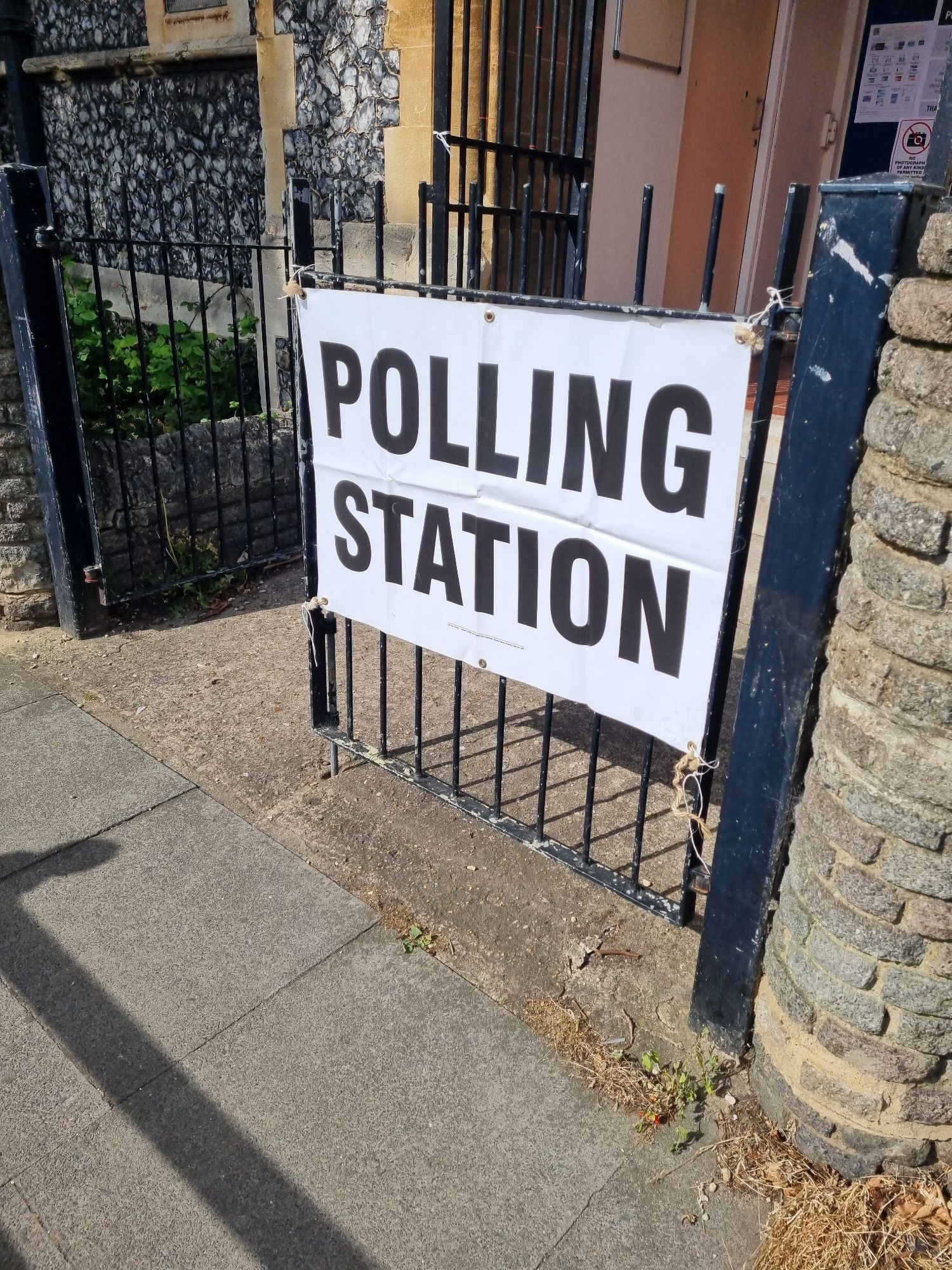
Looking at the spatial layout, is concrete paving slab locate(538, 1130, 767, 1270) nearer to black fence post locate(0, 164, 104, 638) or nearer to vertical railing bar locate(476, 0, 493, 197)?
black fence post locate(0, 164, 104, 638)

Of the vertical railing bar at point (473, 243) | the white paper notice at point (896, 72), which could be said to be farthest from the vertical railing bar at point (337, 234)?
the white paper notice at point (896, 72)

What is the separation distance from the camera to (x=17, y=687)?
4133 mm

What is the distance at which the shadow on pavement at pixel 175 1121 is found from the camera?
1.96 m

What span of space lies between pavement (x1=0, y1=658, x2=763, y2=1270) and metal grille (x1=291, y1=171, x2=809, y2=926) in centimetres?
48

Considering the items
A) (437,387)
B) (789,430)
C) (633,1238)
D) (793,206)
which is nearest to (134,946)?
(633,1238)

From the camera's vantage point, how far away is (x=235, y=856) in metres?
3.09

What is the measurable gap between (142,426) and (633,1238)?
175 inches

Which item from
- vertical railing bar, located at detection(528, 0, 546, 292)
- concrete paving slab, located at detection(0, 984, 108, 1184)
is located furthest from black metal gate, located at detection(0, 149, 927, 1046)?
concrete paving slab, located at detection(0, 984, 108, 1184)

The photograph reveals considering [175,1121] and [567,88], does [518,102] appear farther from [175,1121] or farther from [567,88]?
[175,1121]

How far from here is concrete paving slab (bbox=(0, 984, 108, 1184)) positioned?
2.14 meters

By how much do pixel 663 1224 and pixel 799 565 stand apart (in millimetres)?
1417

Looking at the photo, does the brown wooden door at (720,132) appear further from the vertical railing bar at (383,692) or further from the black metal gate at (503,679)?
the vertical railing bar at (383,692)

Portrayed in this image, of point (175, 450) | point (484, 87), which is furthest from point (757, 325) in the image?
point (484, 87)

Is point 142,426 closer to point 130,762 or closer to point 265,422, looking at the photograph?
point 265,422
